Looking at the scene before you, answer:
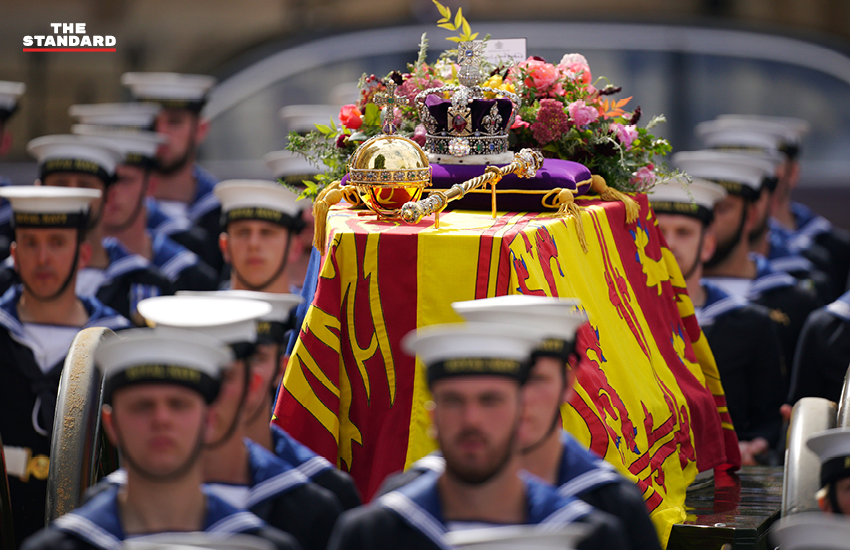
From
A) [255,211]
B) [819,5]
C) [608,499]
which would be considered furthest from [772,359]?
[819,5]

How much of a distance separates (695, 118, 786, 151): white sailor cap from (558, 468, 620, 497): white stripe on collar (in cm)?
505

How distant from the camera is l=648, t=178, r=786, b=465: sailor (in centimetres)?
442

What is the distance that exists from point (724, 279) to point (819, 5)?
520 centimetres

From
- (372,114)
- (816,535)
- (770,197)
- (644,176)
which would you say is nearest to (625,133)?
(644,176)

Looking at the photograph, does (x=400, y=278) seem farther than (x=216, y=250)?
No

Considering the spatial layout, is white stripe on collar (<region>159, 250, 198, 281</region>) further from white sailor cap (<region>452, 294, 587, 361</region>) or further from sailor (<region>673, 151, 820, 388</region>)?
white sailor cap (<region>452, 294, 587, 361</region>)

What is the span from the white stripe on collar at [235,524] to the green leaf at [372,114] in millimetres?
1980

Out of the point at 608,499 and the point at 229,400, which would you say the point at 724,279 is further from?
the point at 229,400

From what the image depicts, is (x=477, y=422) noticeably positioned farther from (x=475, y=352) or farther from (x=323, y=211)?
(x=323, y=211)

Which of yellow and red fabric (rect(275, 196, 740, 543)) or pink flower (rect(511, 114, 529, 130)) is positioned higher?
pink flower (rect(511, 114, 529, 130))

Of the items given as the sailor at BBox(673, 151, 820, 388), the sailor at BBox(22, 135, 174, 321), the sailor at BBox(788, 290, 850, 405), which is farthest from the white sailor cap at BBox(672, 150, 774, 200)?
the sailor at BBox(22, 135, 174, 321)

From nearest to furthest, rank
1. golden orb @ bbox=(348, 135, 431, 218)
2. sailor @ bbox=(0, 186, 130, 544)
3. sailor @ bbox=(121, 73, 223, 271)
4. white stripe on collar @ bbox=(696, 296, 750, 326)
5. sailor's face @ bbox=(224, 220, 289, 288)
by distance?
golden orb @ bbox=(348, 135, 431, 218) → sailor @ bbox=(0, 186, 130, 544) → white stripe on collar @ bbox=(696, 296, 750, 326) → sailor's face @ bbox=(224, 220, 289, 288) → sailor @ bbox=(121, 73, 223, 271)

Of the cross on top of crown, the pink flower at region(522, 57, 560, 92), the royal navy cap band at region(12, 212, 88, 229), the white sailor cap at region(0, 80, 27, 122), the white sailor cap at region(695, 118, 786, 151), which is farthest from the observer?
the white sailor cap at region(695, 118, 786, 151)

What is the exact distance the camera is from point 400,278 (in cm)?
263
